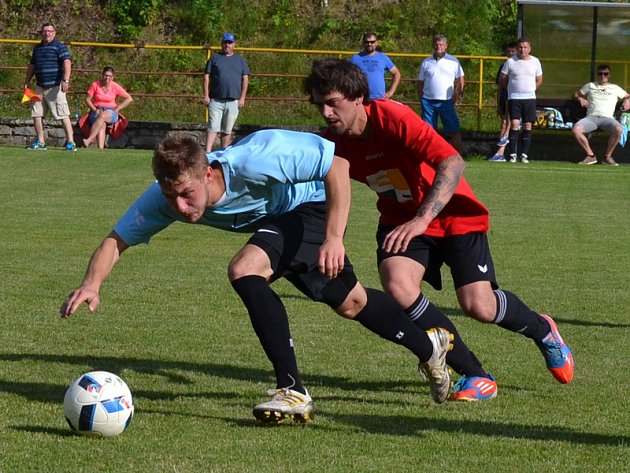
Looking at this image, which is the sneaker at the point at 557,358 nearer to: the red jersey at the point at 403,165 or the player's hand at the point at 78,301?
the red jersey at the point at 403,165

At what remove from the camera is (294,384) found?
15.3ft

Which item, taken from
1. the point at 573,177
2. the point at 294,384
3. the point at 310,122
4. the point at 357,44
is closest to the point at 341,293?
the point at 294,384

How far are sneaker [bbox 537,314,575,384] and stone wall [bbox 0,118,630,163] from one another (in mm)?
15832

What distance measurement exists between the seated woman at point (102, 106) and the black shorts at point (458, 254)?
51.9 feet

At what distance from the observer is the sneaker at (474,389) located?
207 inches

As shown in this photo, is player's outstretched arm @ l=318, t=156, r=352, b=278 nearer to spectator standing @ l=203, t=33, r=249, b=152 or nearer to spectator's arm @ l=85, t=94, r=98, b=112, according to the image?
spectator standing @ l=203, t=33, r=249, b=152

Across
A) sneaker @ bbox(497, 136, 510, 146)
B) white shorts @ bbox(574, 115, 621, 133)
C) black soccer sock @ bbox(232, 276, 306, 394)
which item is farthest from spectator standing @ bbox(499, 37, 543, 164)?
black soccer sock @ bbox(232, 276, 306, 394)

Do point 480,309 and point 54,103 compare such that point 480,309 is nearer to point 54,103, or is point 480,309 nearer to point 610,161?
point 54,103

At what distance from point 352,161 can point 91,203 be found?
8.54m

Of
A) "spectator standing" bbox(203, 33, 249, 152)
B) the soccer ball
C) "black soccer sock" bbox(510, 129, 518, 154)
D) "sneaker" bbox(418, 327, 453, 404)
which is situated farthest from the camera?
"black soccer sock" bbox(510, 129, 518, 154)

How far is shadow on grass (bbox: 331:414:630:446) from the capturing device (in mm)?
4500

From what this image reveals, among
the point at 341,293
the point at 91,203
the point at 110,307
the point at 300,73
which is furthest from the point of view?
the point at 300,73

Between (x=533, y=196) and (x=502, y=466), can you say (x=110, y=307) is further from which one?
(x=533, y=196)

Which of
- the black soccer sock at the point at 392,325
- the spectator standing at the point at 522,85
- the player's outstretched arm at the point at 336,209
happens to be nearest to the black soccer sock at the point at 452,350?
the black soccer sock at the point at 392,325
